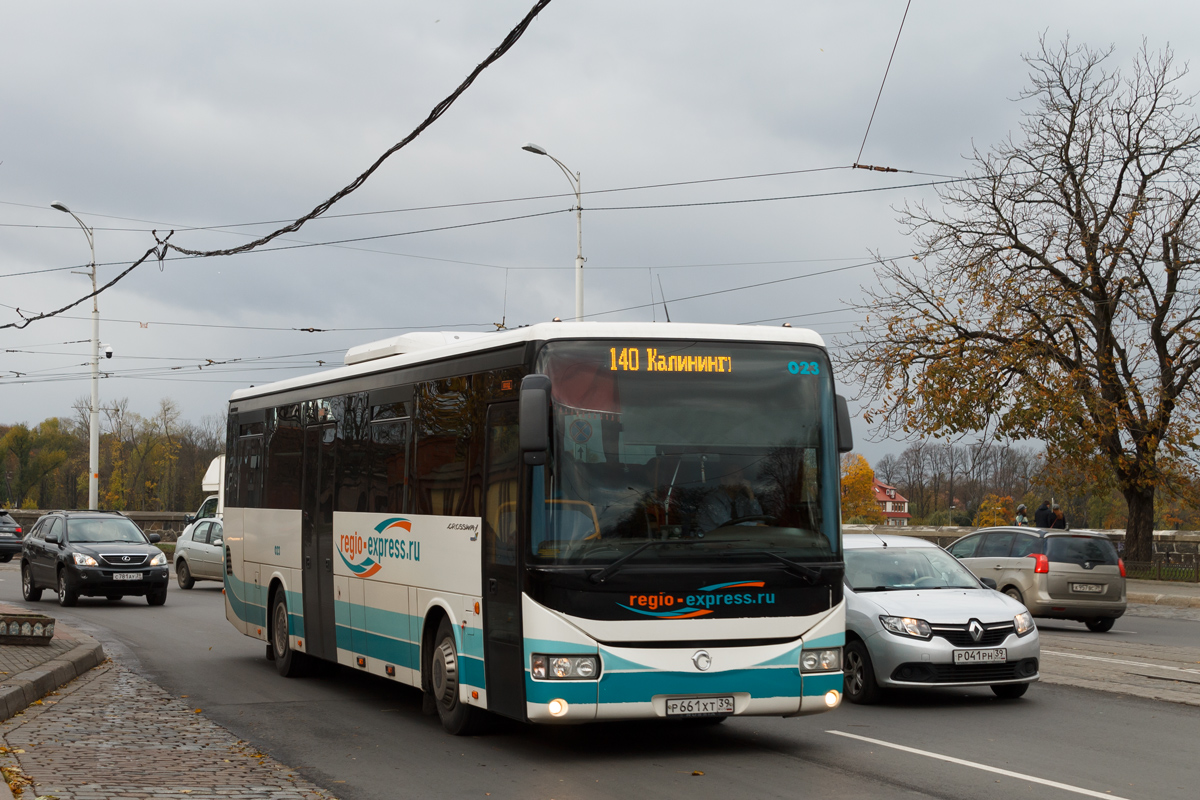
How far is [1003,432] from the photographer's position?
3089 cm

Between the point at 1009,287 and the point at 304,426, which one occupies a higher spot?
the point at 1009,287

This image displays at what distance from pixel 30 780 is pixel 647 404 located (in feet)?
14.5

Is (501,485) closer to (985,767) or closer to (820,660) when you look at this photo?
(820,660)

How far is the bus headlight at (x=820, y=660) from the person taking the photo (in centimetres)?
848

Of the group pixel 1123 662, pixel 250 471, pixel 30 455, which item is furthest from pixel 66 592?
pixel 30 455

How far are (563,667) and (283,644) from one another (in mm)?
6354

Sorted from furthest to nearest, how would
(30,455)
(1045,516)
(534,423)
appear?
(30,455) → (1045,516) → (534,423)

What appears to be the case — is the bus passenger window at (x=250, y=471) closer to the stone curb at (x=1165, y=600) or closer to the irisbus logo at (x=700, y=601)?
the irisbus logo at (x=700, y=601)

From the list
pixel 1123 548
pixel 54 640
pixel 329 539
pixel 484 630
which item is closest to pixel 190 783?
pixel 484 630

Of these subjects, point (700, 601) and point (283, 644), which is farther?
point (283, 644)

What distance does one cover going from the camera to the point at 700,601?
27.0 ft

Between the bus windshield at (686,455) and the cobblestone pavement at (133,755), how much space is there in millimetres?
2271

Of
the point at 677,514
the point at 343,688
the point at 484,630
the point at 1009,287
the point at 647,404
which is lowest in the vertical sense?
the point at 343,688

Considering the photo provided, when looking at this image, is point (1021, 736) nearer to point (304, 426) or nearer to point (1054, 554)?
point (304, 426)
